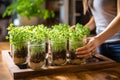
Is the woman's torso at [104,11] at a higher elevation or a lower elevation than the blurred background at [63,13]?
lower

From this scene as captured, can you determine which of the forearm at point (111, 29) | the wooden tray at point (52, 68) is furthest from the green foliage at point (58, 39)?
the forearm at point (111, 29)

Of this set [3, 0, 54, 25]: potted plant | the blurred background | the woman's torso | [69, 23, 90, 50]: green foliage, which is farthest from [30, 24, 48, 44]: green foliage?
the blurred background

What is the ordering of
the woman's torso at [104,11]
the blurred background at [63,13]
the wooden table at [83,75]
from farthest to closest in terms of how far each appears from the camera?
the blurred background at [63,13] → the woman's torso at [104,11] → the wooden table at [83,75]

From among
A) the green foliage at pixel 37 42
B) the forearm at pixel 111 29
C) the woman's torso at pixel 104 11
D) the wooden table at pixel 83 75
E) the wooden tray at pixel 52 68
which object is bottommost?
the wooden table at pixel 83 75

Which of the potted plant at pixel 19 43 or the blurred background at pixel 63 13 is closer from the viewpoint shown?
the potted plant at pixel 19 43

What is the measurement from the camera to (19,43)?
1258mm

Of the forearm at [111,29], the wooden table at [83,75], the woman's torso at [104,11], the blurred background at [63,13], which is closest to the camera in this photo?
the wooden table at [83,75]

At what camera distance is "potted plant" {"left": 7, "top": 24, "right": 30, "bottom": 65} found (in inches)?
48.9

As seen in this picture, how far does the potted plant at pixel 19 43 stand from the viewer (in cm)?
124

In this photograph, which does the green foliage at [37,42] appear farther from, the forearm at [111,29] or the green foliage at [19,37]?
the forearm at [111,29]

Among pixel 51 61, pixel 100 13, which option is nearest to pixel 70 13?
pixel 100 13

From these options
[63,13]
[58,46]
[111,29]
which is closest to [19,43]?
[58,46]

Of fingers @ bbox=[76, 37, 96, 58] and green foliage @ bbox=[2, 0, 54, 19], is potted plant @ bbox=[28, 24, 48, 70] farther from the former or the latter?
green foliage @ bbox=[2, 0, 54, 19]

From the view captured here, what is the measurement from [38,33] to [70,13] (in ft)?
8.79
